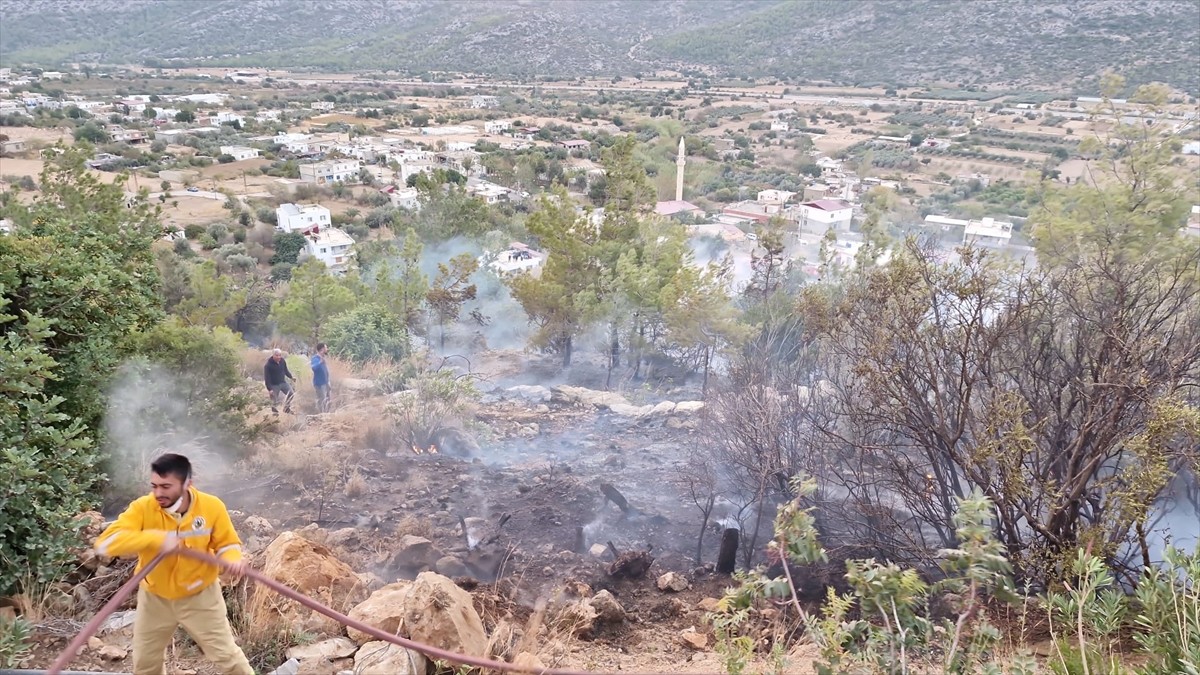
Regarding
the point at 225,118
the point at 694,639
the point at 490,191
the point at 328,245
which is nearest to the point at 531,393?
the point at 694,639

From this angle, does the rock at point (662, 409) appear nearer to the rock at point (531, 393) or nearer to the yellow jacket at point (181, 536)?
the rock at point (531, 393)

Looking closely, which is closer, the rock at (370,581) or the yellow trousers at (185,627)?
the yellow trousers at (185,627)

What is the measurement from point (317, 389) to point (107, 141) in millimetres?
45737

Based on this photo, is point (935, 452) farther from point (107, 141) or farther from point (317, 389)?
point (107, 141)

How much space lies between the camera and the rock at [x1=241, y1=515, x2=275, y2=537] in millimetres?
6309

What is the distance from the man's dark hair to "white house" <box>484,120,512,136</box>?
54.4 metres

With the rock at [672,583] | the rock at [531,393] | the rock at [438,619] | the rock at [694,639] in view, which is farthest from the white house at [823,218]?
the rock at [438,619]

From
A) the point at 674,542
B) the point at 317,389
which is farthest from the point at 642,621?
the point at 317,389

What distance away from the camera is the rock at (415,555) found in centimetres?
624

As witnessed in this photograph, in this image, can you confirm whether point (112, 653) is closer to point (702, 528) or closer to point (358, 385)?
point (702, 528)

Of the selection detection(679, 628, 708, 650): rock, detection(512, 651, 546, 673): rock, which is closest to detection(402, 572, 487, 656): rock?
detection(512, 651, 546, 673): rock

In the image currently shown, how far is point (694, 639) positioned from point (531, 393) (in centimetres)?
781

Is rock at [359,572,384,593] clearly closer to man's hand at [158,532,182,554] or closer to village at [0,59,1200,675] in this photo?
village at [0,59,1200,675]

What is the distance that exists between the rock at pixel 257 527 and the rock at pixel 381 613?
215 centimetres
